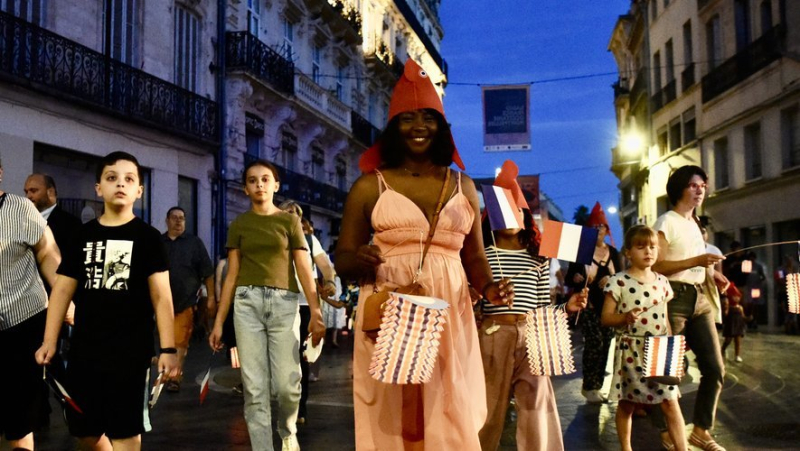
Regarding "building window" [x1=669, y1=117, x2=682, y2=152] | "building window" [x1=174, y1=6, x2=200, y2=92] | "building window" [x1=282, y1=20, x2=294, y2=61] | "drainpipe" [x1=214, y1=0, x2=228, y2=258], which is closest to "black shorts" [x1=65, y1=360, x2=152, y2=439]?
"building window" [x1=174, y1=6, x2=200, y2=92]

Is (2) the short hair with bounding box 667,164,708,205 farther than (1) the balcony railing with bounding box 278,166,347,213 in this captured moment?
No

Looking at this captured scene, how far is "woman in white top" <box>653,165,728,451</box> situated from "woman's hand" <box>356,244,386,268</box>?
3.09 meters

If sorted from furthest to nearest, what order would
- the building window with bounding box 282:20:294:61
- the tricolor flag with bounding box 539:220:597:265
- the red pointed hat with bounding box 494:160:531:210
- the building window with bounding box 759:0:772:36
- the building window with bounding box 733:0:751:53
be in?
the building window with bounding box 282:20:294:61 → the building window with bounding box 733:0:751:53 → the building window with bounding box 759:0:772:36 → the red pointed hat with bounding box 494:160:531:210 → the tricolor flag with bounding box 539:220:597:265

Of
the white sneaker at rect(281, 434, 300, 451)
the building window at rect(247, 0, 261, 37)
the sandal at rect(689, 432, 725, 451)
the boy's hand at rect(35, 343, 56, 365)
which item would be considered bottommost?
the sandal at rect(689, 432, 725, 451)

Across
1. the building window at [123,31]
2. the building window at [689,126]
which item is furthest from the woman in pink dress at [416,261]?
the building window at [689,126]

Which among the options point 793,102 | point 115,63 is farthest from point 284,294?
point 793,102

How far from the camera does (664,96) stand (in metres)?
33.9

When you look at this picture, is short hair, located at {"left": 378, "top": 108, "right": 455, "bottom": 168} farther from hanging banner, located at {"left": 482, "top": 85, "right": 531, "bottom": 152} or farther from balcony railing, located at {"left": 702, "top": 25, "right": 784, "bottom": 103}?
balcony railing, located at {"left": 702, "top": 25, "right": 784, "bottom": 103}

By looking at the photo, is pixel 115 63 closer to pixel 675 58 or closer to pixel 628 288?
pixel 628 288

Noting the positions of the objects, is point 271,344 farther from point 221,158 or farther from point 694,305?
point 221,158

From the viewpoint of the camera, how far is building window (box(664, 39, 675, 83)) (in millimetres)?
33031

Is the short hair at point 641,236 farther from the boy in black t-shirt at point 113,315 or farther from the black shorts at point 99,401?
the black shorts at point 99,401

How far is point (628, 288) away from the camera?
5.44 metres

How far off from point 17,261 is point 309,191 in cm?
2466
